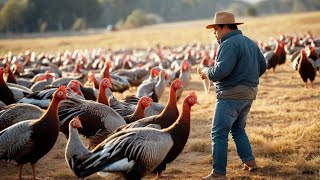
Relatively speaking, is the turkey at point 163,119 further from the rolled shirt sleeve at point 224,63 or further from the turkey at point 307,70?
the turkey at point 307,70

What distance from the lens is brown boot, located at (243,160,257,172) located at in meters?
7.42

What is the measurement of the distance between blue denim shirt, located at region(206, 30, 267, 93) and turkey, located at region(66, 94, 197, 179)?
91cm

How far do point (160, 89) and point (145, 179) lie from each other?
668cm

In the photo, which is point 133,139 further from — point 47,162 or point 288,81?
point 288,81

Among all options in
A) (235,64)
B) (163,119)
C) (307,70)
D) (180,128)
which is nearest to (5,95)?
(163,119)

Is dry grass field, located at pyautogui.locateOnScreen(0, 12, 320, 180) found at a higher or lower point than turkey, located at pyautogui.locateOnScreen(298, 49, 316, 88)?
lower

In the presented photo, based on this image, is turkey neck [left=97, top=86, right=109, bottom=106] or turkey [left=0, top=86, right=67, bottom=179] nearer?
turkey [left=0, top=86, right=67, bottom=179]

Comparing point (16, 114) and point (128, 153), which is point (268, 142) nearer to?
point (128, 153)

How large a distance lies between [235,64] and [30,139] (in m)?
3.22

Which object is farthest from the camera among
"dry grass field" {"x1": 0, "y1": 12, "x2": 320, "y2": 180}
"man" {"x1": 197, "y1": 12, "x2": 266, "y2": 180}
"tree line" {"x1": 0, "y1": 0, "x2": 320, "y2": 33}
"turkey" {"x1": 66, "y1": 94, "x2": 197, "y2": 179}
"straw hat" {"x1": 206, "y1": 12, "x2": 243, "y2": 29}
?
"tree line" {"x1": 0, "y1": 0, "x2": 320, "y2": 33}

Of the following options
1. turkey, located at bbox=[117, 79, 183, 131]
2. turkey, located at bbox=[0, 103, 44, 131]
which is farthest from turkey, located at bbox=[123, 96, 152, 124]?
turkey, located at bbox=[0, 103, 44, 131]

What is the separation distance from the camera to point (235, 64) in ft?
21.7

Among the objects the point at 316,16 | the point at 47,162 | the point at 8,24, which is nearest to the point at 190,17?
the point at 8,24

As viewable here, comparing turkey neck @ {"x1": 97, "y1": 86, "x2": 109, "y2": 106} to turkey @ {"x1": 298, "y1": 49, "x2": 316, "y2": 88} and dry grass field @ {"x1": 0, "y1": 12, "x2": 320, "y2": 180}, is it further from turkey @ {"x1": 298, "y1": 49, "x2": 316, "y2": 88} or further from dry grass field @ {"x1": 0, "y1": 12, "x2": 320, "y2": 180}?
turkey @ {"x1": 298, "y1": 49, "x2": 316, "y2": 88}
